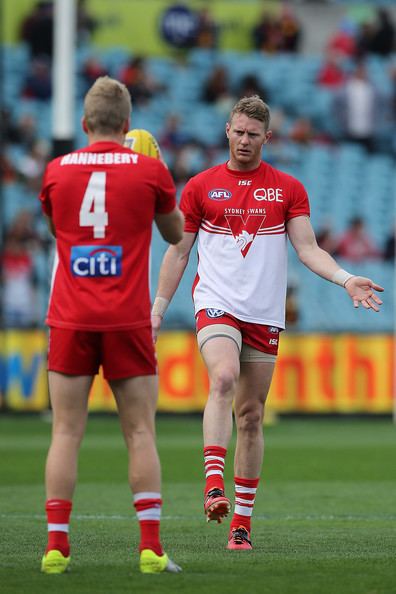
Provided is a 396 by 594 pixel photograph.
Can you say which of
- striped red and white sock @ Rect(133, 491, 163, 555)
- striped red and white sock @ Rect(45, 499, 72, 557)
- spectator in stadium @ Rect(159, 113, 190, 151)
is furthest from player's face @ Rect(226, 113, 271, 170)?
spectator in stadium @ Rect(159, 113, 190, 151)

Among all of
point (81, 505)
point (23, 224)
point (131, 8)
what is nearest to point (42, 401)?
point (23, 224)

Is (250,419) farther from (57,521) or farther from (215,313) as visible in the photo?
(57,521)

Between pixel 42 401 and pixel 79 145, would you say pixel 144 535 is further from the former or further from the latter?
pixel 79 145

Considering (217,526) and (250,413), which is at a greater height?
(250,413)

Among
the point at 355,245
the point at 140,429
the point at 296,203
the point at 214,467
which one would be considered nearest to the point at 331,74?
the point at 355,245

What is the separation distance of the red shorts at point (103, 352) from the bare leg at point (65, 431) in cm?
5

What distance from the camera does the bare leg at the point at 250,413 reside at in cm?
740

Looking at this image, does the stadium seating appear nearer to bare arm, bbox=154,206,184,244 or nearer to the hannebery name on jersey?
bare arm, bbox=154,206,184,244

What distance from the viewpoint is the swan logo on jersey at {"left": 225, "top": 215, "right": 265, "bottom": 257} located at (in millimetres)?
7453

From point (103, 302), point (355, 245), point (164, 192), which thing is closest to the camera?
point (103, 302)

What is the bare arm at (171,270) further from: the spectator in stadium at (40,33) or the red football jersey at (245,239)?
the spectator in stadium at (40,33)

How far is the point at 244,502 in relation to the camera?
7.41 m

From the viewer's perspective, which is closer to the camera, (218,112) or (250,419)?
(250,419)

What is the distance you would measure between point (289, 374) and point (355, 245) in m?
4.93
